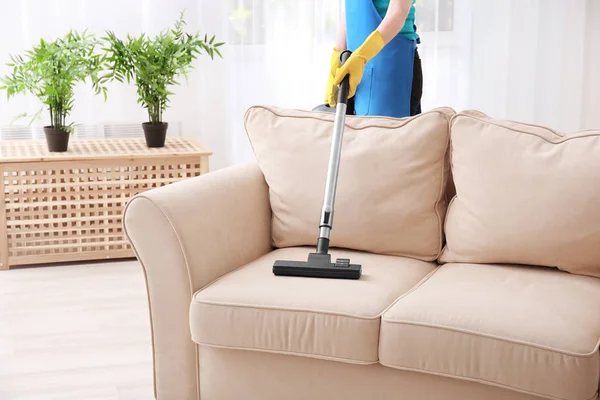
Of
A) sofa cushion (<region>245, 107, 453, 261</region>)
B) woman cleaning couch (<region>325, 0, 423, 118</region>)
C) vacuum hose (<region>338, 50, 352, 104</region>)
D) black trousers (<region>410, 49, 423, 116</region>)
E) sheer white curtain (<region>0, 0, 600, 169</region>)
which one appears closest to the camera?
sofa cushion (<region>245, 107, 453, 261</region>)

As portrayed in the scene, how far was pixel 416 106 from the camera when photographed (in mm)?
3111

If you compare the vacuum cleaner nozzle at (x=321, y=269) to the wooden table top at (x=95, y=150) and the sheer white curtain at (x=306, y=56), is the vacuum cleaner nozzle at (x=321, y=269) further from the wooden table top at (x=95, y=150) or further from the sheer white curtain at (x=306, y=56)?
the sheer white curtain at (x=306, y=56)

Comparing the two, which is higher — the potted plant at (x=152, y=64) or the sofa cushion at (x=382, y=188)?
the potted plant at (x=152, y=64)

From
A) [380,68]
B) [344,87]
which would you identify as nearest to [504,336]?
[344,87]

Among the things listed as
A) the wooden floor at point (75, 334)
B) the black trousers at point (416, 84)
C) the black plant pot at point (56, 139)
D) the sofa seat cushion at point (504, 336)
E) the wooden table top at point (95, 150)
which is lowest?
the wooden floor at point (75, 334)

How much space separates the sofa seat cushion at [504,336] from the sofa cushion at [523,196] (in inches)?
5.8

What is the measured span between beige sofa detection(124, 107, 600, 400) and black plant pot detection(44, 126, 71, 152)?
1.25 m

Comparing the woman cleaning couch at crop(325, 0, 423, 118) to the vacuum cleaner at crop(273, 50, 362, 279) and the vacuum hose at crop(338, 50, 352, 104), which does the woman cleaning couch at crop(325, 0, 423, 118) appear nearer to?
the vacuum hose at crop(338, 50, 352, 104)

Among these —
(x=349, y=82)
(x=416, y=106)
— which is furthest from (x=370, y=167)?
(x=416, y=106)

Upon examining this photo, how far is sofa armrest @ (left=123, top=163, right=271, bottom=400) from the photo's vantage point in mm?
2098

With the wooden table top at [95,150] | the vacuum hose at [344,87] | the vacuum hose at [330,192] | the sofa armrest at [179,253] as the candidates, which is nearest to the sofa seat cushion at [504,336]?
the vacuum hose at [330,192]

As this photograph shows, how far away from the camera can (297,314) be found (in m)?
1.95

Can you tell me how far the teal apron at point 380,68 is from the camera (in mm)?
2930

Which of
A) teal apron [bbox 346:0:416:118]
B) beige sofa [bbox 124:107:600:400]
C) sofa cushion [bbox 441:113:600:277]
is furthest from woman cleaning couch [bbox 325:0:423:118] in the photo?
sofa cushion [bbox 441:113:600:277]
